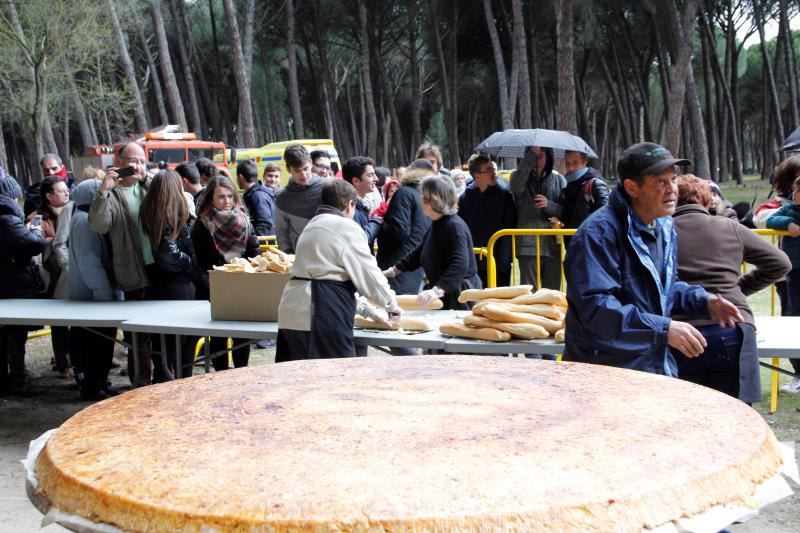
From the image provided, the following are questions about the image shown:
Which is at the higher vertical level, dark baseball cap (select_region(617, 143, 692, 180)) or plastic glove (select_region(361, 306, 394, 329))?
dark baseball cap (select_region(617, 143, 692, 180))

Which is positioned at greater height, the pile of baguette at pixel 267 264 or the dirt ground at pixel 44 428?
the pile of baguette at pixel 267 264

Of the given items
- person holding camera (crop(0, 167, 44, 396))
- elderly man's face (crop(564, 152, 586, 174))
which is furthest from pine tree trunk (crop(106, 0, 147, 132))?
elderly man's face (crop(564, 152, 586, 174))

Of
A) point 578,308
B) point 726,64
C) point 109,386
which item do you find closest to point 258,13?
point 726,64

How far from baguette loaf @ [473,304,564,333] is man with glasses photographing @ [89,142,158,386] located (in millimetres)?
2944

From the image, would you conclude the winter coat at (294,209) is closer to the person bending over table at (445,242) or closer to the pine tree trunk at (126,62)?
the person bending over table at (445,242)

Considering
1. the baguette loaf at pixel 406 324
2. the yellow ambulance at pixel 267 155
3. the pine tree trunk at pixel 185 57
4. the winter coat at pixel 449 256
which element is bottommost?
the baguette loaf at pixel 406 324

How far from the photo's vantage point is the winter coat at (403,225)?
22.6 feet

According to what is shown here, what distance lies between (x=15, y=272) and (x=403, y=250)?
3.46 m

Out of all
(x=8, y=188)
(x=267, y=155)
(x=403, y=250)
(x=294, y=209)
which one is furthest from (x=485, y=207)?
(x=267, y=155)

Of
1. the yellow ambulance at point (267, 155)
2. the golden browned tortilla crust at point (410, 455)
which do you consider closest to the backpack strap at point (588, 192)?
the golden browned tortilla crust at point (410, 455)

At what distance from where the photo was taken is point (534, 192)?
27.4 feet

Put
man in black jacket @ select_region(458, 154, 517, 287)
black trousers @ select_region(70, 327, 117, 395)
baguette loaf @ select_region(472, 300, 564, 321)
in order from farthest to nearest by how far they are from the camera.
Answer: man in black jacket @ select_region(458, 154, 517, 287) < black trousers @ select_region(70, 327, 117, 395) < baguette loaf @ select_region(472, 300, 564, 321)

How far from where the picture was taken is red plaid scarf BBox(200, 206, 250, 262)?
6.75m

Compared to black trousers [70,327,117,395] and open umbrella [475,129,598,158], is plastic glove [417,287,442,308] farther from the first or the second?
open umbrella [475,129,598,158]
